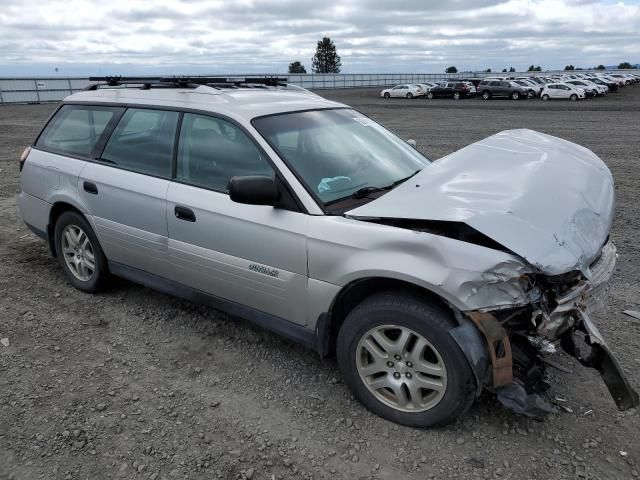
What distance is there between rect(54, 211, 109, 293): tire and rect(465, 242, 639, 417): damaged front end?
3.21m

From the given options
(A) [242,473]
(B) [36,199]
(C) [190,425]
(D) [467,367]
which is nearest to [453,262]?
(D) [467,367]

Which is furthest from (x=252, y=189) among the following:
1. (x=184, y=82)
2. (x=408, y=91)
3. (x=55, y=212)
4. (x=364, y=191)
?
(x=408, y=91)

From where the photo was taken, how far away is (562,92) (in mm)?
36688

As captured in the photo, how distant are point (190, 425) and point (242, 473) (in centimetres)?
51

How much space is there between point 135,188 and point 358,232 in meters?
1.90

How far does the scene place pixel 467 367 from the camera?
2641 millimetres

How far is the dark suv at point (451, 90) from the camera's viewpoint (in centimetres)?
4094

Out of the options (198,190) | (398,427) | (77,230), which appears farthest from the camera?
(77,230)

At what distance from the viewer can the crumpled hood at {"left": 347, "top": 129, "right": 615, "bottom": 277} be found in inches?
103

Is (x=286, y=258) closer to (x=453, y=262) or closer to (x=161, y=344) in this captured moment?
(x=453, y=262)

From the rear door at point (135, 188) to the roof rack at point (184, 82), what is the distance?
0.34m

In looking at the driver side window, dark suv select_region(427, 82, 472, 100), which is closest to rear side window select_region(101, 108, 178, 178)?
the driver side window

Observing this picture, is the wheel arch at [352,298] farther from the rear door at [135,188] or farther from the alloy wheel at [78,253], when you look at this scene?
the alloy wheel at [78,253]

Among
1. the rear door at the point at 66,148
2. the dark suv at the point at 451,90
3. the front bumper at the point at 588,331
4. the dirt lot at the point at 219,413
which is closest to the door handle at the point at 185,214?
the dirt lot at the point at 219,413
